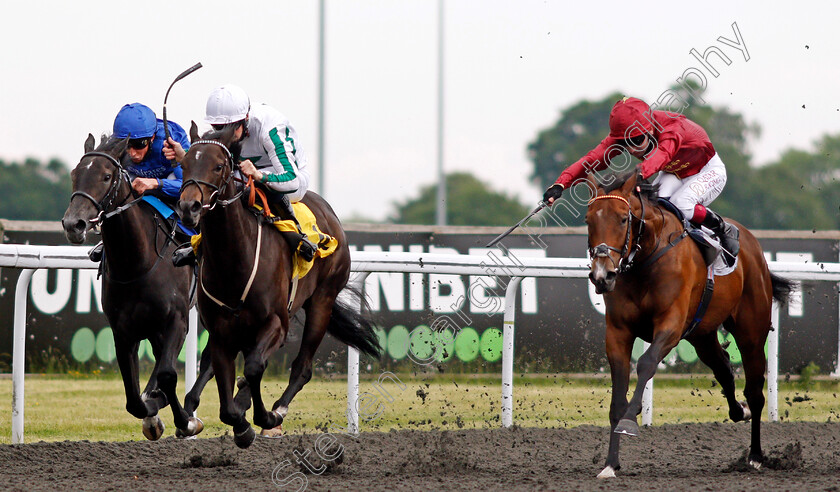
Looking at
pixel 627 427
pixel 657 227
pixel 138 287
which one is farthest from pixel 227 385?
pixel 657 227

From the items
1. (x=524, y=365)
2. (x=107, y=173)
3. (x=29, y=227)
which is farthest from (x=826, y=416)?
(x=29, y=227)

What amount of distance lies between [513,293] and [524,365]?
0.84 meters

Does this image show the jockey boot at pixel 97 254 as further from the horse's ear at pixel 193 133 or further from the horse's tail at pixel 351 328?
the horse's tail at pixel 351 328

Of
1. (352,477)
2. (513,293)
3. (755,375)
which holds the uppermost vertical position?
(513,293)

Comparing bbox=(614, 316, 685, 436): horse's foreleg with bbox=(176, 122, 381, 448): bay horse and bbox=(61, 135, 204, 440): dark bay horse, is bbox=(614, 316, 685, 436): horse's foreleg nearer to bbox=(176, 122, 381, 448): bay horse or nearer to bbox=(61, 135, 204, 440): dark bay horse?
bbox=(176, 122, 381, 448): bay horse

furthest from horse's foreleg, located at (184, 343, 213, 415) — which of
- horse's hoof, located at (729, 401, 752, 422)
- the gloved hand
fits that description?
horse's hoof, located at (729, 401, 752, 422)

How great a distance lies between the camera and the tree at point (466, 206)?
40.6 metres

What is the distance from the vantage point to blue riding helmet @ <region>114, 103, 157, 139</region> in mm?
4969

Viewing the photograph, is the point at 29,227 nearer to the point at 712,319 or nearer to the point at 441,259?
the point at 441,259

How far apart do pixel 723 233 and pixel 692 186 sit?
0.93 feet

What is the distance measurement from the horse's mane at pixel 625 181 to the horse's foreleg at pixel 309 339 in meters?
1.61

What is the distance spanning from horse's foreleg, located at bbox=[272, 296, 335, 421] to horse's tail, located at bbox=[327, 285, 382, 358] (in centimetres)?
25

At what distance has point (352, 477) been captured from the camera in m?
4.69

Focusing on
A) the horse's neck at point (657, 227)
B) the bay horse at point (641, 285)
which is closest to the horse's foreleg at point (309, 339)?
the bay horse at point (641, 285)
